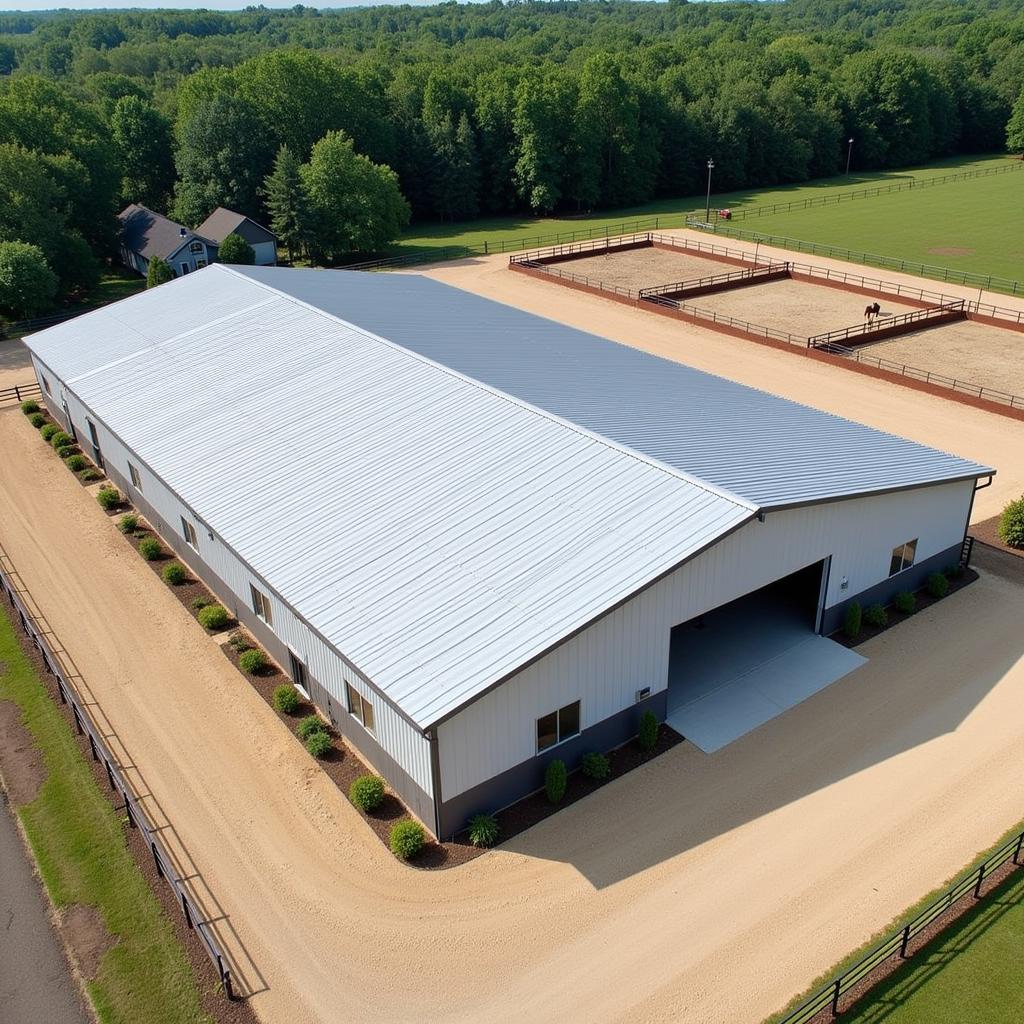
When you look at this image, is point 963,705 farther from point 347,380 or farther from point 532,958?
point 347,380

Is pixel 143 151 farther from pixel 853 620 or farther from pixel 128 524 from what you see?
pixel 853 620

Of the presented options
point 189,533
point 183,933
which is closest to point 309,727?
point 183,933

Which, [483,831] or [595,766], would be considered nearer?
[483,831]

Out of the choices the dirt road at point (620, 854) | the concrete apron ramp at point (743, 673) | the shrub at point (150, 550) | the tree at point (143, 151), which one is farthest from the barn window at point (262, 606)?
the tree at point (143, 151)

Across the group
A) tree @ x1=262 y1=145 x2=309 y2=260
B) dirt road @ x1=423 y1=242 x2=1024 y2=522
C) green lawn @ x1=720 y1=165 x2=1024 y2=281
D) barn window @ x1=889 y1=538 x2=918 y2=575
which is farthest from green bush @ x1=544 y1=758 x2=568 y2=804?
tree @ x1=262 y1=145 x2=309 y2=260

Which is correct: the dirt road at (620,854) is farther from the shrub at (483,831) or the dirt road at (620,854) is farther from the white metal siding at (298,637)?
the white metal siding at (298,637)

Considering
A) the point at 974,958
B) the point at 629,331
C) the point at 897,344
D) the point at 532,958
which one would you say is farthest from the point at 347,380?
the point at 897,344
